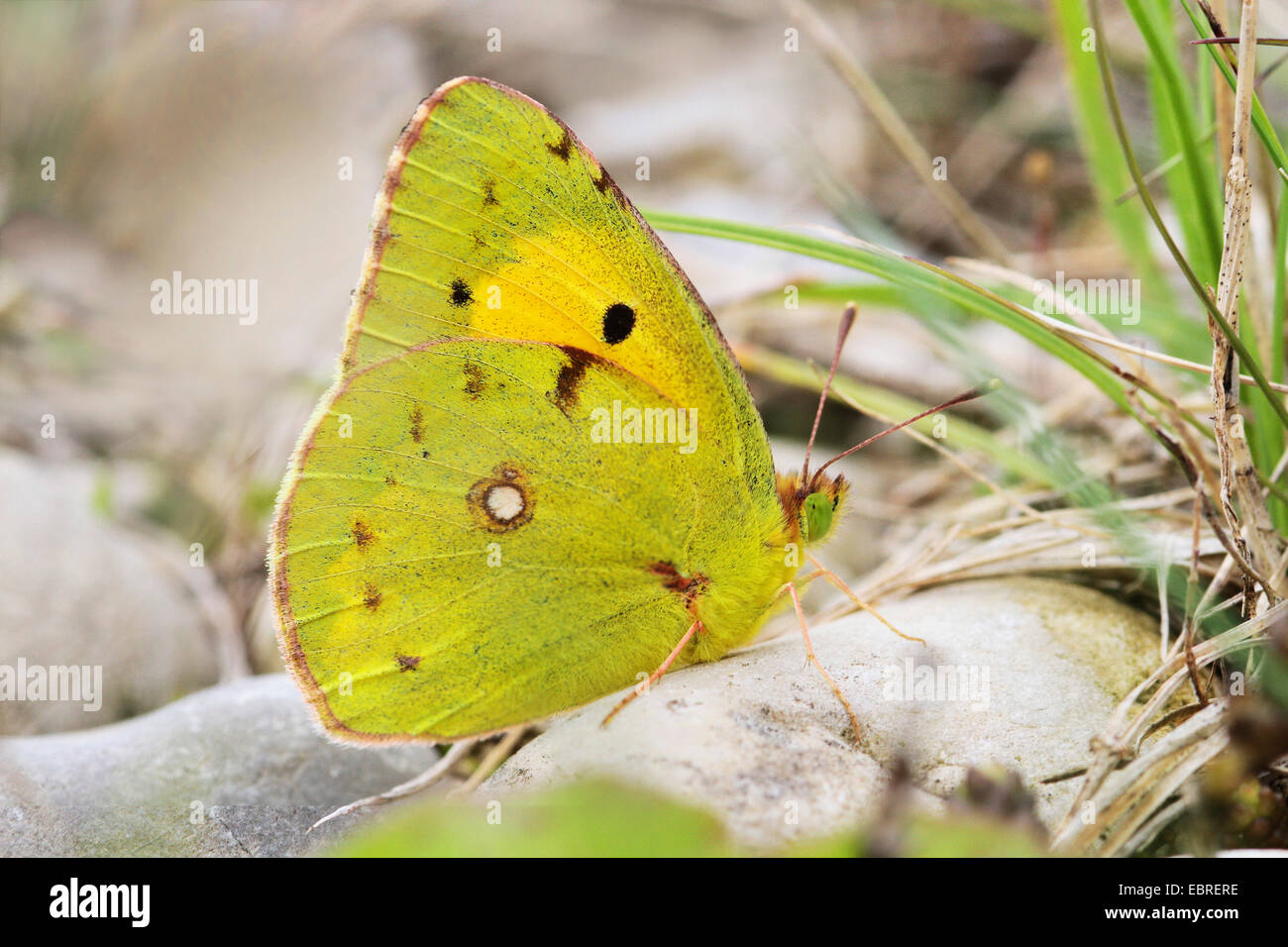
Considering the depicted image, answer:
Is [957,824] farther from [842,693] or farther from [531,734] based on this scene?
[531,734]

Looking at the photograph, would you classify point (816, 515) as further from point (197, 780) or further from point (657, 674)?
point (197, 780)

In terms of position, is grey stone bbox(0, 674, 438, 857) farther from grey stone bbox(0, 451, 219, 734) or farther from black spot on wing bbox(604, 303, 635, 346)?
black spot on wing bbox(604, 303, 635, 346)

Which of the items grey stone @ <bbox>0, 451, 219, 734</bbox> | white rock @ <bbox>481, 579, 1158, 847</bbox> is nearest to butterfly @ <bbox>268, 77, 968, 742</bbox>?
white rock @ <bbox>481, 579, 1158, 847</bbox>

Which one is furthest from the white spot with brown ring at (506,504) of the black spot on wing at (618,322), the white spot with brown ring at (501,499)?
the black spot on wing at (618,322)

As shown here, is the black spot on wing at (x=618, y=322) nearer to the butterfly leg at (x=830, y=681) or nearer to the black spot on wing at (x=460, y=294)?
the black spot on wing at (x=460, y=294)

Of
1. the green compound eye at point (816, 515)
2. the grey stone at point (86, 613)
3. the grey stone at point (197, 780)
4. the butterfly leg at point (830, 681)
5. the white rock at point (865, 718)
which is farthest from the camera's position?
the grey stone at point (86, 613)

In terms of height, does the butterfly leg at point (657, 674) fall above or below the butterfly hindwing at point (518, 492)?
below

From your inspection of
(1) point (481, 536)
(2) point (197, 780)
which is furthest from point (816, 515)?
(2) point (197, 780)
